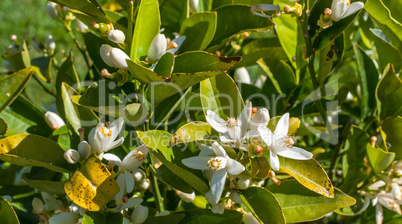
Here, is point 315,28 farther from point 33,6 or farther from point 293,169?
point 33,6

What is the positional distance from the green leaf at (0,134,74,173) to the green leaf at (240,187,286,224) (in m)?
0.39

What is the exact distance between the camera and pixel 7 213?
0.95m

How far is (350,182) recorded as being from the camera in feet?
3.93

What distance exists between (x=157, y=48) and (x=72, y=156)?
287mm

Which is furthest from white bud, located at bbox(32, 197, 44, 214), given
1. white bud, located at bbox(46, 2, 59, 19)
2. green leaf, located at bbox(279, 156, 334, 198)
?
white bud, located at bbox(46, 2, 59, 19)

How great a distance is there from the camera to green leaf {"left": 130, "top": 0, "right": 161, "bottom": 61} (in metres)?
0.95

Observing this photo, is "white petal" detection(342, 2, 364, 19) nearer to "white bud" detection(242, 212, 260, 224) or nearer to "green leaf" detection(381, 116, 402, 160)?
"green leaf" detection(381, 116, 402, 160)

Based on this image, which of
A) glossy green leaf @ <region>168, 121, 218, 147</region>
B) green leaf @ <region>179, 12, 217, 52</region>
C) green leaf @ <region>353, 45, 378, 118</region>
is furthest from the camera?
green leaf @ <region>353, 45, 378, 118</region>

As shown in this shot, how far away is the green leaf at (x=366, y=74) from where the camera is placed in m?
1.28

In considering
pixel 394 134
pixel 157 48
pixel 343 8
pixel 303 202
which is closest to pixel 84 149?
pixel 157 48

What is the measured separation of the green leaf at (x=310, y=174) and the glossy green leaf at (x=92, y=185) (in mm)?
358

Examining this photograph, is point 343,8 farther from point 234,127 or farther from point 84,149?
point 84,149

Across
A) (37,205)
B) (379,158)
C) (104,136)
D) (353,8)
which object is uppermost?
(353,8)

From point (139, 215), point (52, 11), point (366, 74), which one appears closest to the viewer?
point (139, 215)
